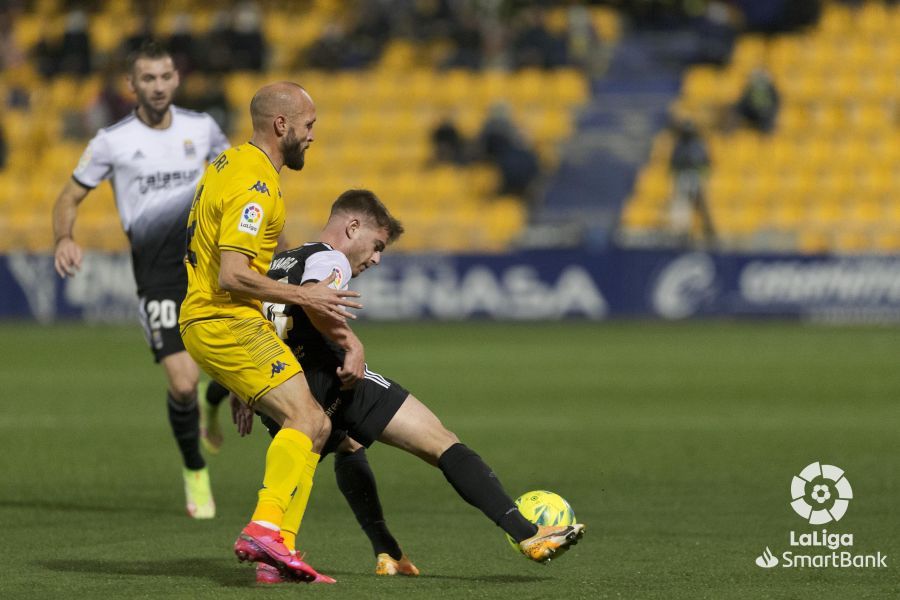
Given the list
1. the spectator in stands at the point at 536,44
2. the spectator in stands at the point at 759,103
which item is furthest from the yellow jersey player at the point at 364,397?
the spectator in stands at the point at 536,44

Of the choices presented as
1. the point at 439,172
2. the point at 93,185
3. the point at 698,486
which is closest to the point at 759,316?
the point at 439,172

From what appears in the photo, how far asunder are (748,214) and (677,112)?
2.53 metres

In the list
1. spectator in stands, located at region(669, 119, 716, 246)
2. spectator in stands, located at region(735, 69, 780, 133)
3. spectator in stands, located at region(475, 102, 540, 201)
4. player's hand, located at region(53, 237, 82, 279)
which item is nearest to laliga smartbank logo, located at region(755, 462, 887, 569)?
player's hand, located at region(53, 237, 82, 279)

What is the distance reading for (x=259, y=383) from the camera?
634cm

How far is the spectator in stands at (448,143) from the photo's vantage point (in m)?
28.7

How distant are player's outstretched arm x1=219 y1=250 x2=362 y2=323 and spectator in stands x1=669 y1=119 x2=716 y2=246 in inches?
811

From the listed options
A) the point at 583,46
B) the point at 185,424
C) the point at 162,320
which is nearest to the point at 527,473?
the point at 185,424

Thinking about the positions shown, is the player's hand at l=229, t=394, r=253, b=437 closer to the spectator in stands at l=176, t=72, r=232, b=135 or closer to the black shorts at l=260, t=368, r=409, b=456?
the black shorts at l=260, t=368, r=409, b=456

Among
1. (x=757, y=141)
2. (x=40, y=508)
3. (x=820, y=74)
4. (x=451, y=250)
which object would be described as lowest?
(x=40, y=508)

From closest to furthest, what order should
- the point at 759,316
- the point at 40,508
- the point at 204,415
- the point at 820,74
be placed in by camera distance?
the point at 40,508 < the point at 204,415 < the point at 759,316 < the point at 820,74

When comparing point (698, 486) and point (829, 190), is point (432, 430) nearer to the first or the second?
point (698, 486)

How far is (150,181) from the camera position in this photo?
364 inches

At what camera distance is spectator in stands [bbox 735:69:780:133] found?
1092 inches

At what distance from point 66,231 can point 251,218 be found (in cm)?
308
